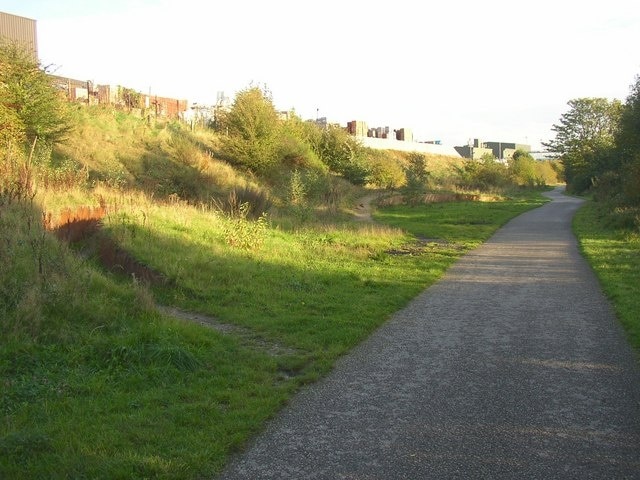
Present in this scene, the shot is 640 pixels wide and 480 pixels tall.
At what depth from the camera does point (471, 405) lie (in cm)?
507

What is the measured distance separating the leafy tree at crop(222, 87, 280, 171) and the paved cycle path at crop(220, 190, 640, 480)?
25.4 meters

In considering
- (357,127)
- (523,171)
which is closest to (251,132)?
(357,127)


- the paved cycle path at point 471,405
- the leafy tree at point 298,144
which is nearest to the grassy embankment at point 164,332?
the paved cycle path at point 471,405

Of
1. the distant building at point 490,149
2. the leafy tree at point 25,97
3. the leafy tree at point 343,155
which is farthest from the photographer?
the distant building at point 490,149

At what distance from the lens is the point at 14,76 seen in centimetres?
2041

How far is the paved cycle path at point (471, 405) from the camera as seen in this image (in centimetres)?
400

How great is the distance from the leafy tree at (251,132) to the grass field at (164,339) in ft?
64.1

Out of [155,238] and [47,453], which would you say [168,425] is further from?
[155,238]

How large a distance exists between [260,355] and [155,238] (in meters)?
6.26

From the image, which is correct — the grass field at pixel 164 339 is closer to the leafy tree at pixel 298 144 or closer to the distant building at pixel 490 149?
the leafy tree at pixel 298 144

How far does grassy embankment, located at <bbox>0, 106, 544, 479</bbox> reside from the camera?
4277mm

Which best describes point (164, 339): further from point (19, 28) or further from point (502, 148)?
point (502, 148)

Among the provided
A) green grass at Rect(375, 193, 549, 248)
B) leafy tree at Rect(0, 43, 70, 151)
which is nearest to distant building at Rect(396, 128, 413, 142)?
green grass at Rect(375, 193, 549, 248)

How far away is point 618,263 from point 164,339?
11213mm
